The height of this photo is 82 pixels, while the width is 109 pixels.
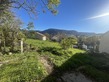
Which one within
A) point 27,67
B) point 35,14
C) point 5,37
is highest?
point 35,14

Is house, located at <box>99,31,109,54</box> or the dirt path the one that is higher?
house, located at <box>99,31,109,54</box>

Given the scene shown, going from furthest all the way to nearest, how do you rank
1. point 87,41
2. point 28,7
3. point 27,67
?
point 87,41 < point 27,67 < point 28,7

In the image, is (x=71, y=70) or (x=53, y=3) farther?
(x=71, y=70)

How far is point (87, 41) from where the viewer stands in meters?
58.6

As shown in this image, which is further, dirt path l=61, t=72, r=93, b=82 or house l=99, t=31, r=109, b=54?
house l=99, t=31, r=109, b=54

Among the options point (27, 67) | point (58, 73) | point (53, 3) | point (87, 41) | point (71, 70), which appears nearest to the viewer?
point (53, 3)

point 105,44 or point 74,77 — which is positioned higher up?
point 105,44

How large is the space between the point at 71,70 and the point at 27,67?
362cm

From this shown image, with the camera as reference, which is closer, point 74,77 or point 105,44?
point 74,77

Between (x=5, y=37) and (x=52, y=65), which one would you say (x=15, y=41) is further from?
(x=52, y=65)

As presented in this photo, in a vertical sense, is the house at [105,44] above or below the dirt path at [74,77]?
above

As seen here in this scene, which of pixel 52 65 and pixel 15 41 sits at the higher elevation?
pixel 15 41

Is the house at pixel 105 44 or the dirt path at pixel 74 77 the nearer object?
the dirt path at pixel 74 77

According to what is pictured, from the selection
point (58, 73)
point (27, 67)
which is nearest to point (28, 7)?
point (27, 67)
